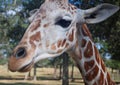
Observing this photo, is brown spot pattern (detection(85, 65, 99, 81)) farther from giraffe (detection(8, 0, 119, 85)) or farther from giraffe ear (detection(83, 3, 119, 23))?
giraffe ear (detection(83, 3, 119, 23))

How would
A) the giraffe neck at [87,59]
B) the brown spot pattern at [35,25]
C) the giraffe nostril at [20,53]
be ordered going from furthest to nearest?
1. the giraffe neck at [87,59]
2. the brown spot pattern at [35,25]
3. the giraffe nostril at [20,53]

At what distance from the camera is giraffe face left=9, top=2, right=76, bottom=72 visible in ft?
10.6

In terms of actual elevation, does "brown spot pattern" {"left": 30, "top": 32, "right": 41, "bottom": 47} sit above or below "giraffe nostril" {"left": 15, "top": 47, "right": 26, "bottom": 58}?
above

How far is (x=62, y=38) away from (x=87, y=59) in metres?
0.57

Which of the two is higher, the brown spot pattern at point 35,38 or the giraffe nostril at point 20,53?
the brown spot pattern at point 35,38

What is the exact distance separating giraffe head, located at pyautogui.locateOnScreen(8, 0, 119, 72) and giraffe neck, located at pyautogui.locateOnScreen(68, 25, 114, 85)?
142 millimetres

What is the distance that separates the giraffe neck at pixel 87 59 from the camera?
402 cm

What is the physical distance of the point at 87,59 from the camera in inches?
161

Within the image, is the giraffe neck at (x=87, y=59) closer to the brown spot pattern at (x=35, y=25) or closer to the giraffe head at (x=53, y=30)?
the giraffe head at (x=53, y=30)

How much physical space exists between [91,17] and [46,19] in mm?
581

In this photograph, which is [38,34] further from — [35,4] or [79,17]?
[35,4]

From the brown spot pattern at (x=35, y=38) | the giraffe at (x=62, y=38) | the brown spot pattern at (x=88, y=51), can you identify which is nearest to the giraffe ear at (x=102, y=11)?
the giraffe at (x=62, y=38)

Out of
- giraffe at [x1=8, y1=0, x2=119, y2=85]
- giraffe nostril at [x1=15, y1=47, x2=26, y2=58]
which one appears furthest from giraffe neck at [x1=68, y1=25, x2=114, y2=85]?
giraffe nostril at [x1=15, y1=47, x2=26, y2=58]

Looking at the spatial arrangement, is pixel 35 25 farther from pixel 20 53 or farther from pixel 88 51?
pixel 88 51
